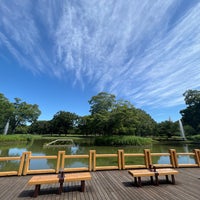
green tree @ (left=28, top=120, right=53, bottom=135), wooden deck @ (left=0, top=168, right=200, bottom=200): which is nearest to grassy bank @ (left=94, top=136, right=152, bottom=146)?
wooden deck @ (left=0, top=168, right=200, bottom=200)

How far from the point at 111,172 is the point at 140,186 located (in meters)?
1.67

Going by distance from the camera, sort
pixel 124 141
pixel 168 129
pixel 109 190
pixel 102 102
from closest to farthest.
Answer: pixel 109 190
pixel 124 141
pixel 102 102
pixel 168 129

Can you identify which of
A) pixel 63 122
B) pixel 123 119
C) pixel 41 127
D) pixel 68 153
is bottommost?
pixel 68 153

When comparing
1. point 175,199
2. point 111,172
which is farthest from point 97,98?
point 175,199

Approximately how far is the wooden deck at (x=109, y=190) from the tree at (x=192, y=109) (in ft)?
115

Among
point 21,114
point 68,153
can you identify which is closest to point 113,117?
point 68,153

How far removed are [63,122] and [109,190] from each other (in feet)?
180

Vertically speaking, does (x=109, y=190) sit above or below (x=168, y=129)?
below

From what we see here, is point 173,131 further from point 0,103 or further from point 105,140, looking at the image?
point 0,103

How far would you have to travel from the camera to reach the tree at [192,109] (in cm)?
3303

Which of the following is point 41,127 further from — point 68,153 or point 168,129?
point 168,129

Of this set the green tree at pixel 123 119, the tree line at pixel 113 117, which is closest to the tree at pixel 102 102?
the tree line at pixel 113 117

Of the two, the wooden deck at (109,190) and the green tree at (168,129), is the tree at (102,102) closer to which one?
the green tree at (168,129)

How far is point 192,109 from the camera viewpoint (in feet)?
112
